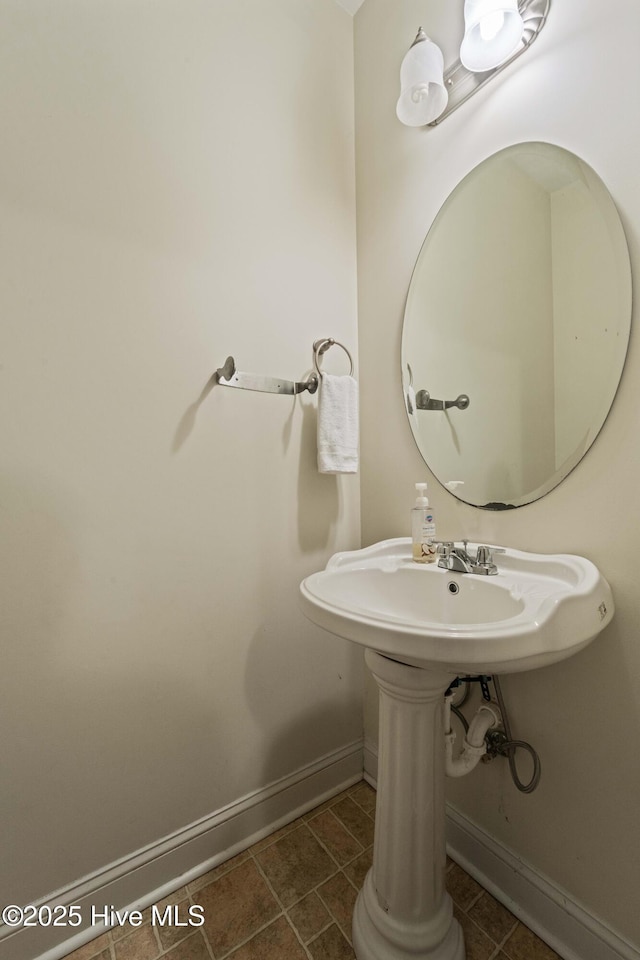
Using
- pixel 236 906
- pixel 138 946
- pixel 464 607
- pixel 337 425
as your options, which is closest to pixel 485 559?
pixel 464 607

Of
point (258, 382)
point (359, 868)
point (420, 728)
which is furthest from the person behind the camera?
point (258, 382)

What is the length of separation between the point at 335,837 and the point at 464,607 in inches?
32.3

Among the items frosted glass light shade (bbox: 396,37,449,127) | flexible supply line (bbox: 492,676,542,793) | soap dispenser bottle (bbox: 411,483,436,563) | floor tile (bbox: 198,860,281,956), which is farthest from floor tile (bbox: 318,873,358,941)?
frosted glass light shade (bbox: 396,37,449,127)

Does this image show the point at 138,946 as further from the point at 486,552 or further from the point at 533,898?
the point at 486,552

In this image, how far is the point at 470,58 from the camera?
912 mm

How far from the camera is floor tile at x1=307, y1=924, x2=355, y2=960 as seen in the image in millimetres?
820

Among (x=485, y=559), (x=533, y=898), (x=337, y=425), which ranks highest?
(x=337, y=425)

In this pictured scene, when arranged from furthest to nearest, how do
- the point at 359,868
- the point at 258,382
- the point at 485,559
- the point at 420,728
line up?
the point at 258,382
the point at 359,868
the point at 485,559
the point at 420,728

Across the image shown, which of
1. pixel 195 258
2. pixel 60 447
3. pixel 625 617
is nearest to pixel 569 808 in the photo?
pixel 625 617

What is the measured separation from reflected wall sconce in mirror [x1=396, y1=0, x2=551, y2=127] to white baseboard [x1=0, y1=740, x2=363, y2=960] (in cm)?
194

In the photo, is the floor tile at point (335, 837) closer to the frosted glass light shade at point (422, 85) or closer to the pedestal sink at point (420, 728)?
the pedestal sink at point (420, 728)

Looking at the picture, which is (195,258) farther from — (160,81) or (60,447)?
(60,447)

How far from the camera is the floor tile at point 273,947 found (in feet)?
2.69

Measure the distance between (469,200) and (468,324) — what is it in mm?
318
